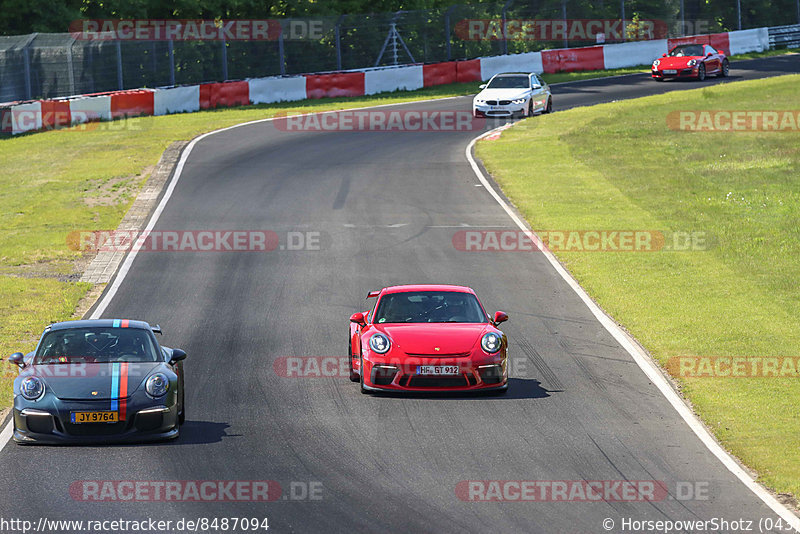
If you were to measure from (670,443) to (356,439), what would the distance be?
350 cm

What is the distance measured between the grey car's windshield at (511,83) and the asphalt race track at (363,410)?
41.1 ft

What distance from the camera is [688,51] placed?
162 ft

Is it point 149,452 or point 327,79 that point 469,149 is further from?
point 149,452

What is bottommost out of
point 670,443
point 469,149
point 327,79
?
point 670,443

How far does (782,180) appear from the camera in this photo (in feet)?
100

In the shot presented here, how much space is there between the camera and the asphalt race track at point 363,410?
9.83 metres

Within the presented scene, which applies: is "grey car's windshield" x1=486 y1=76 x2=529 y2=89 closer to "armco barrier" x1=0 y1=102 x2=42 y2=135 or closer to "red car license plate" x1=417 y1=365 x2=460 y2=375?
"armco barrier" x1=0 y1=102 x2=42 y2=135

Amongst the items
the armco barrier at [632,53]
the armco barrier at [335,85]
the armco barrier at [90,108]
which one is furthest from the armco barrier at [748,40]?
the armco barrier at [90,108]

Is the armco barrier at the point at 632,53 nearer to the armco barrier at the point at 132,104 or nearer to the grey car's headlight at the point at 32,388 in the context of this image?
the armco barrier at the point at 132,104

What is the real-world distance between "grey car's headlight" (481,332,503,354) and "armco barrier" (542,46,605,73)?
3995cm

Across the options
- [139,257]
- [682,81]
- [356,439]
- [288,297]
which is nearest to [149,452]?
[356,439]

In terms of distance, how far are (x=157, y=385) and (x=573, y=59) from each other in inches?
1737

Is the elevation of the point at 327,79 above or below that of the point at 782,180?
above

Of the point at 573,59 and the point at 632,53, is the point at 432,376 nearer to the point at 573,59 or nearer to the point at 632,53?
the point at 573,59
